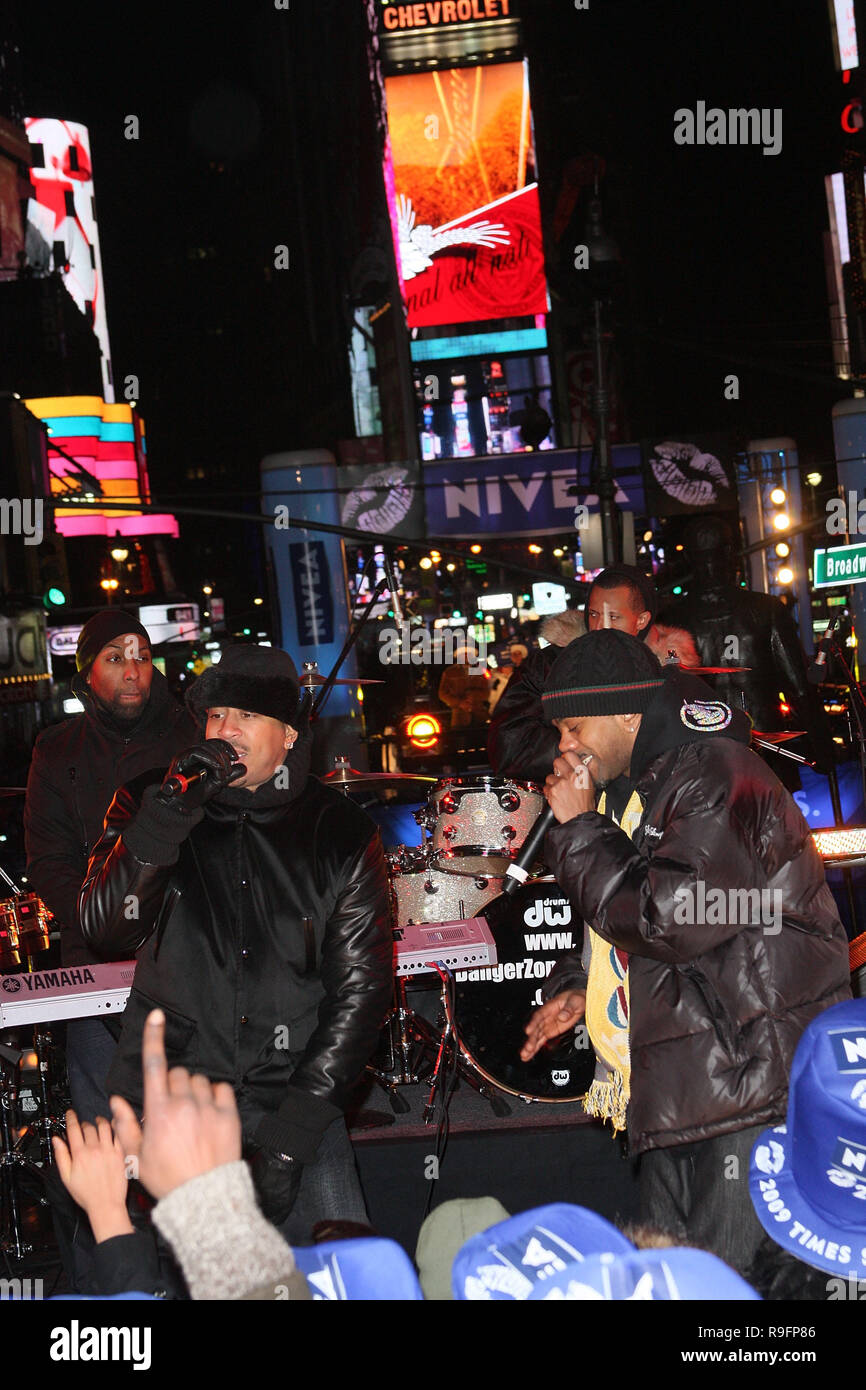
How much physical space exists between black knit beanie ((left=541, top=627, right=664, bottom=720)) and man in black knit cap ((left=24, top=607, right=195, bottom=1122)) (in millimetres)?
2434

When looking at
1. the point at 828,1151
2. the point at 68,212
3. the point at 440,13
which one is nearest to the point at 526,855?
the point at 828,1151

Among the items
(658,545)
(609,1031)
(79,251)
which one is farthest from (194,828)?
(79,251)

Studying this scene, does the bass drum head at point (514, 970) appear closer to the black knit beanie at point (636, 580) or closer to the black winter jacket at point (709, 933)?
the black knit beanie at point (636, 580)

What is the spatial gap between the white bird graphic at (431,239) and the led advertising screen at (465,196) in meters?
0.02

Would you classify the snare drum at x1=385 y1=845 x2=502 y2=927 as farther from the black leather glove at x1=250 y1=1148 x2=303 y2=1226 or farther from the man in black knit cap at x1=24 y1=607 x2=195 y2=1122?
the black leather glove at x1=250 y1=1148 x2=303 y2=1226

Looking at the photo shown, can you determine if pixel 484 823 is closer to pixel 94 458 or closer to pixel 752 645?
pixel 752 645

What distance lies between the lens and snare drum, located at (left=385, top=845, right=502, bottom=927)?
7191 mm

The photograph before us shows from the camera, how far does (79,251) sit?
52.5 metres

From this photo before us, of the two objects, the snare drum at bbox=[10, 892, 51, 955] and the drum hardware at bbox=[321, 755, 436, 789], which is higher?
the drum hardware at bbox=[321, 755, 436, 789]

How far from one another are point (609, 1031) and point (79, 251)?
180 ft

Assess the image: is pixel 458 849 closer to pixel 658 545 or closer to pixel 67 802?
pixel 67 802

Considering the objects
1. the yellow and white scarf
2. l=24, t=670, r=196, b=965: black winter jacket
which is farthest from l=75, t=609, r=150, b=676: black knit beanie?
the yellow and white scarf

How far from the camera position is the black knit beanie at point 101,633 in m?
5.50

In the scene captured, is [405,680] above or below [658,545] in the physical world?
below
